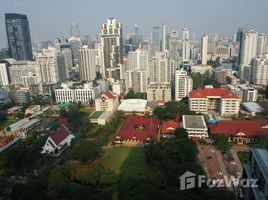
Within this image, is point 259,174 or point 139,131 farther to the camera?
point 139,131

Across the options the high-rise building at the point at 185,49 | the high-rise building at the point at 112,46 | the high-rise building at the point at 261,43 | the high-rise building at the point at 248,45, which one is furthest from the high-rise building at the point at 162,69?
the high-rise building at the point at 185,49

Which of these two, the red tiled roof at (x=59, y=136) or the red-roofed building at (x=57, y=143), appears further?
the red tiled roof at (x=59, y=136)

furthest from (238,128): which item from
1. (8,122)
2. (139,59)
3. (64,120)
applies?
(139,59)

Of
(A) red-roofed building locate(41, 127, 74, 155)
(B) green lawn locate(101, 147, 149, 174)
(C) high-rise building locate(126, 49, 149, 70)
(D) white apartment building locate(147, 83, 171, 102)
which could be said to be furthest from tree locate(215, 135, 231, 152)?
(C) high-rise building locate(126, 49, 149, 70)

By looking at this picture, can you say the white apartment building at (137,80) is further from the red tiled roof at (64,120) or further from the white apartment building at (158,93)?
the red tiled roof at (64,120)

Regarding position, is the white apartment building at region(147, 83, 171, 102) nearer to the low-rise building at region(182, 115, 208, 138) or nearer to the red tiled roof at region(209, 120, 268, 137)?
the low-rise building at region(182, 115, 208, 138)

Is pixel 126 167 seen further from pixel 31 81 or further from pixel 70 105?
pixel 31 81

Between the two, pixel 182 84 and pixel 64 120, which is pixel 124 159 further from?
pixel 182 84
